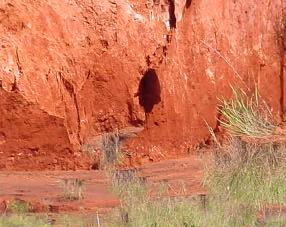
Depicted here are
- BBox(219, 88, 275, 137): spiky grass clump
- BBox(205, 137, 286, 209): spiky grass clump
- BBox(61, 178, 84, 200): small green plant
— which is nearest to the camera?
BBox(205, 137, 286, 209): spiky grass clump

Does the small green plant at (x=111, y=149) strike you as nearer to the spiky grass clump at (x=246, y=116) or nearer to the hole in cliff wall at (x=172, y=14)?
the spiky grass clump at (x=246, y=116)

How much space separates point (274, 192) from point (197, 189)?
0.90m

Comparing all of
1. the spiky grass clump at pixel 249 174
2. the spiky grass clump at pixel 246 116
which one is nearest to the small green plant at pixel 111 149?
the spiky grass clump at pixel 249 174

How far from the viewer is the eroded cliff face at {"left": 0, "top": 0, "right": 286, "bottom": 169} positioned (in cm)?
1216

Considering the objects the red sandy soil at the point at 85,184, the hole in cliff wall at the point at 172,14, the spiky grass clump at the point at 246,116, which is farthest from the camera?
A: the hole in cliff wall at the point at 172,14

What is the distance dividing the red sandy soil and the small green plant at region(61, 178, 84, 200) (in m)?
0.06

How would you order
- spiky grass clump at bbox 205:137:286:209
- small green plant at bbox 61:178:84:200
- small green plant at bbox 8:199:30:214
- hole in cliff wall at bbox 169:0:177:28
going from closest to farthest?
small green plant at bbox 8:199:30:214 → spiky grass clump at bbox 205:137:286:209 → small green plant at bbox 61:178:84:200 → hole in cliff wall at bbox 169:0:177:28

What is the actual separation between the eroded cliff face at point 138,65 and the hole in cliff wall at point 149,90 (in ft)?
0.05

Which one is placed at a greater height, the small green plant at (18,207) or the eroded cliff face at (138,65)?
the eroded cliff face at (138,65)

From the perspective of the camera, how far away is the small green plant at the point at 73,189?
37.4ft

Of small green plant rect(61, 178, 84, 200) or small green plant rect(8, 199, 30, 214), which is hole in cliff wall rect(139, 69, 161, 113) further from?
small green plant rect(8, 199, 30, 214)

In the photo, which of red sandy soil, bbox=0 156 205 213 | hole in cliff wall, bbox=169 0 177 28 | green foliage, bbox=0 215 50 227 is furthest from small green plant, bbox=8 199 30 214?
hole in cliff wall, bbox=169 0 177 28

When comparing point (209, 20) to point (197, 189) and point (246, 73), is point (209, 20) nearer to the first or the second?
point (246, 73)

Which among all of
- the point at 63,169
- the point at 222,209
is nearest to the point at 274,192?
the point at 222,209
